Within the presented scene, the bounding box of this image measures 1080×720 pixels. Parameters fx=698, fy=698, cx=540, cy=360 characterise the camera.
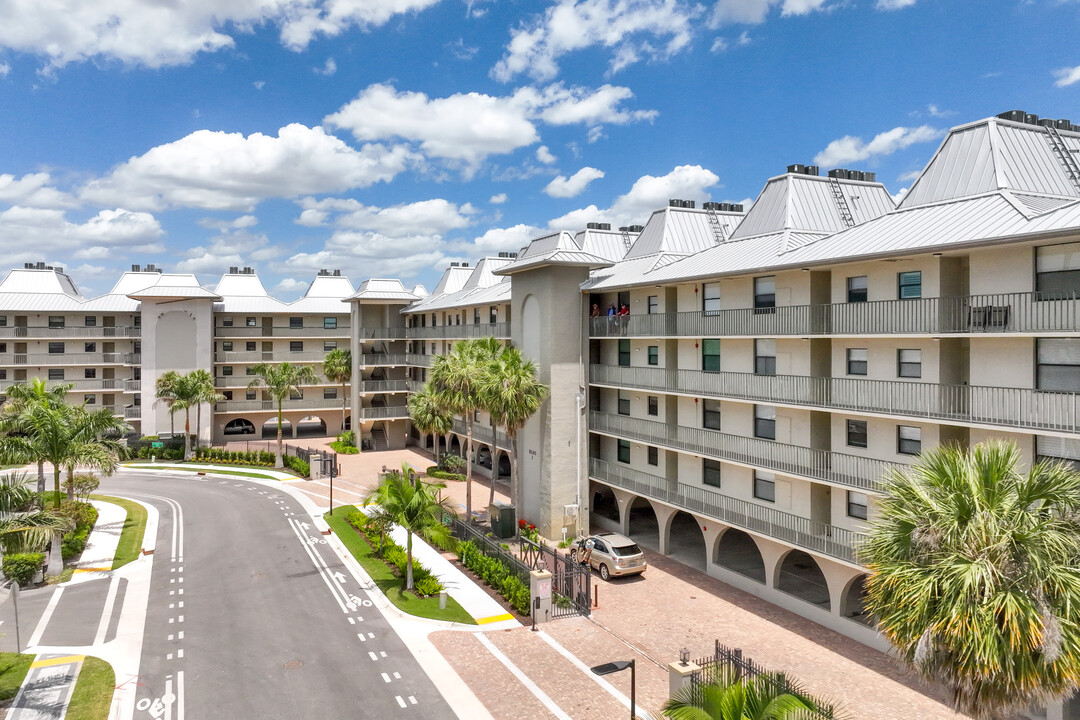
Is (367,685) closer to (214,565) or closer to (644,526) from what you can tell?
(214,565)

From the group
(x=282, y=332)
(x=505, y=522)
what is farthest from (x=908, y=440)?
(x=282, y=332)

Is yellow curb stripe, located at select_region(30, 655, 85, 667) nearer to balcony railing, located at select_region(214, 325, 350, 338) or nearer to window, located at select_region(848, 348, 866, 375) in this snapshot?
window, located at select_region(848, 348, 866, 375)

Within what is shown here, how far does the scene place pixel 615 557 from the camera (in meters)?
30.0

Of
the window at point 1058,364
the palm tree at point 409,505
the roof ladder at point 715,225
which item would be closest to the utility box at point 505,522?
the palm tree at point 409,505

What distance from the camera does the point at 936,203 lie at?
23500 millimetres

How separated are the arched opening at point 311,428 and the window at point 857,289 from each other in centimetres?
5741

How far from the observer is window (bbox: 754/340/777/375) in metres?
27.8

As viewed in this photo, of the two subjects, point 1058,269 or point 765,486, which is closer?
point 1058,269

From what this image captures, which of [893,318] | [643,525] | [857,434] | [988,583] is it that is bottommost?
[643,525]

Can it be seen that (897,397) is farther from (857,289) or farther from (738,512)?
(738,512)

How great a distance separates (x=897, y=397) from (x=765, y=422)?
6928 mm

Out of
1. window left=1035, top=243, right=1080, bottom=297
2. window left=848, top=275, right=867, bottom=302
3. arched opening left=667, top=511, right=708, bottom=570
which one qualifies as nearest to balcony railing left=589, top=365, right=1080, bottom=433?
window left=1035, top=243, right=1080, bottom=297

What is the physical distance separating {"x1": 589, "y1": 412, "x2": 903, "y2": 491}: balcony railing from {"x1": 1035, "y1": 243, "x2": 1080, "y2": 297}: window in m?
6.43

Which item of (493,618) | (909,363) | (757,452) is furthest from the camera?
(757,452)
